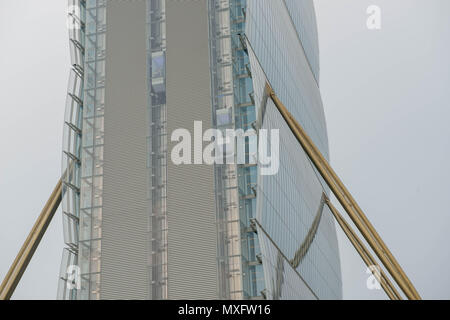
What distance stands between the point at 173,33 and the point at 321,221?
3297 cm

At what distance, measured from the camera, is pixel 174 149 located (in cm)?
4088

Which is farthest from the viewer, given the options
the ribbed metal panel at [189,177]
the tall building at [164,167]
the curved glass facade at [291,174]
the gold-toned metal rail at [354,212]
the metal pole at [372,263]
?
the metal pole at [372,263]

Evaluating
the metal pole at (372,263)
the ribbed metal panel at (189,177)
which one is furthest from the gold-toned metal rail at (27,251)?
the metal pole at (372,263)

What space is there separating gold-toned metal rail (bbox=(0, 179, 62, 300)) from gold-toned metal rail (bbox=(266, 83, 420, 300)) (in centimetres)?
1515

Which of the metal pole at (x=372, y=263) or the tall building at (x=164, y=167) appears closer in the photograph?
the tall building at (x=164, y=167)

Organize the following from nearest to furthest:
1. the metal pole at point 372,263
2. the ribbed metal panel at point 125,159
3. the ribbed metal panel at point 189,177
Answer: the ribbed metal panel at point 189,177
the ribbed metal panel at point 125,159
the metal pole at point 372,263

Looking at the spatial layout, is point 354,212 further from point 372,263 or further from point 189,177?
point 189,177

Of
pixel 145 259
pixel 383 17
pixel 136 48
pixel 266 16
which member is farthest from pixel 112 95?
pixel 383 17

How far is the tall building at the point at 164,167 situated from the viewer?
3894 centimetres

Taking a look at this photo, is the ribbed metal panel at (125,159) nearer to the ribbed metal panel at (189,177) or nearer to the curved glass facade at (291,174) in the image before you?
the ribbed metal panel at (189,177)

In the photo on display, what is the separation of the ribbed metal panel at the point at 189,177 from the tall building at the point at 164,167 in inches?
2.2

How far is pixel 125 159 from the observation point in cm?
4147
